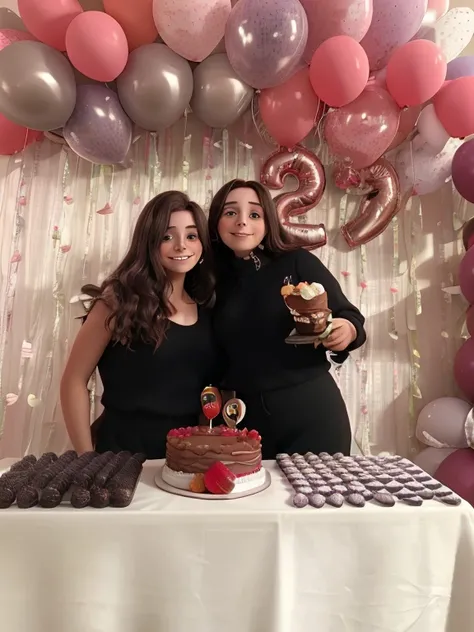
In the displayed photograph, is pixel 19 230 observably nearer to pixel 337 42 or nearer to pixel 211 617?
pixel 337 42

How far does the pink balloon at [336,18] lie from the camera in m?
2.11

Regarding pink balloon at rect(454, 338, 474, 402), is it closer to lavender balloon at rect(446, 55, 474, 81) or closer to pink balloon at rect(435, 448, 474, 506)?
pink balloon at rect(435, 448, 474, 506)

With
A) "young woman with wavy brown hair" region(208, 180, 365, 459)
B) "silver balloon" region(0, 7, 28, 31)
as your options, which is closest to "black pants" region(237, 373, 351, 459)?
"young woman with wavy brown hair" region(208, 180, 365, 459)

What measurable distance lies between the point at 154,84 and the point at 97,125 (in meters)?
0.29

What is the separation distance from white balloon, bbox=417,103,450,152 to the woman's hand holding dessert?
42.3 inches

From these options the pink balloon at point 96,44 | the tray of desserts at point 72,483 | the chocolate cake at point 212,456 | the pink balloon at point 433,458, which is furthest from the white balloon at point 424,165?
the tray of desserts at point 72,483

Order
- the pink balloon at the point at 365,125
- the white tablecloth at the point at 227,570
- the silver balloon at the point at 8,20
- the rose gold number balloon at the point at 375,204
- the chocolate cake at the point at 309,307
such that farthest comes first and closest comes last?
1. the rose gold number balloon at the point at 375,204
2. the silver balloon at the point at 8,20
3. the pink balloon at the point at 365,125
4. the chocolate cake at the point at 309,307
5. the white tablecloth at the point at 227,570

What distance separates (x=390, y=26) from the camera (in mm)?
2230

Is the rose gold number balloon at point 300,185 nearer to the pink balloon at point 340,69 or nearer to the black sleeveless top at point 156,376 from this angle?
the pink balloon at point 340,69

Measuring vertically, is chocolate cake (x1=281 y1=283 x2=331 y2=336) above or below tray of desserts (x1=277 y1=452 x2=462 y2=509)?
above

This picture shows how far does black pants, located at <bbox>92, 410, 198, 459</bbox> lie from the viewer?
6.40ft

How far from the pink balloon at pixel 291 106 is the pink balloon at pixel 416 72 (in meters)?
0.34

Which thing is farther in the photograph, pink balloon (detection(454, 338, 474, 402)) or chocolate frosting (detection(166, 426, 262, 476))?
pink balloon (detection(454, 338, 474, 402))

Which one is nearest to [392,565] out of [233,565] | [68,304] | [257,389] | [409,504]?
[409,504]
